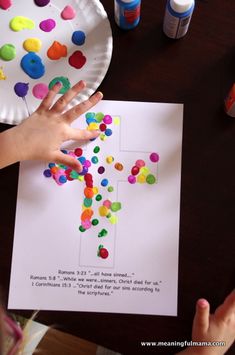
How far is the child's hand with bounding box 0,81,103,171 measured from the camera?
0.67m

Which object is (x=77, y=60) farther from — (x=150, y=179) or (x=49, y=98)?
(x=150, y=179)

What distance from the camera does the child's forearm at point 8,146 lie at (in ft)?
2.19

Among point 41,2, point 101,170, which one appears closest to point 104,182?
point 101,170

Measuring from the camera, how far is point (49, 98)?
2.19 ft

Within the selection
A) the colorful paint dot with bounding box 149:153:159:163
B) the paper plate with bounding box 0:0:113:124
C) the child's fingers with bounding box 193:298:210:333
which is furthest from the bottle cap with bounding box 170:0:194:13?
the child's fingers with bounding box 193:298:210:333

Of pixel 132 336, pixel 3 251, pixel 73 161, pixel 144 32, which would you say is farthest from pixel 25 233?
pixel 144 32

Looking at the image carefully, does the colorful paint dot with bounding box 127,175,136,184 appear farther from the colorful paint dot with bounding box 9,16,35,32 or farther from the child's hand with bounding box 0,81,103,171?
the colorful paint dot with bounding box 9,16,35,32

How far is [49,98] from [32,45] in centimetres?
12

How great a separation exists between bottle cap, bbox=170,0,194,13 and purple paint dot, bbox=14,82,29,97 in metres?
0.28

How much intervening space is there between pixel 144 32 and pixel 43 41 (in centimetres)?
18

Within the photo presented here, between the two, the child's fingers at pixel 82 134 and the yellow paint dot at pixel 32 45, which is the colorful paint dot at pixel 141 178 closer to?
the child's fingers at pixel 82 134

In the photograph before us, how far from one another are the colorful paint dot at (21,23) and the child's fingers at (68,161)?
0.24m

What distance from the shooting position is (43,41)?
2.34 feet

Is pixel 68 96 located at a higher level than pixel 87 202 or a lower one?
higher
